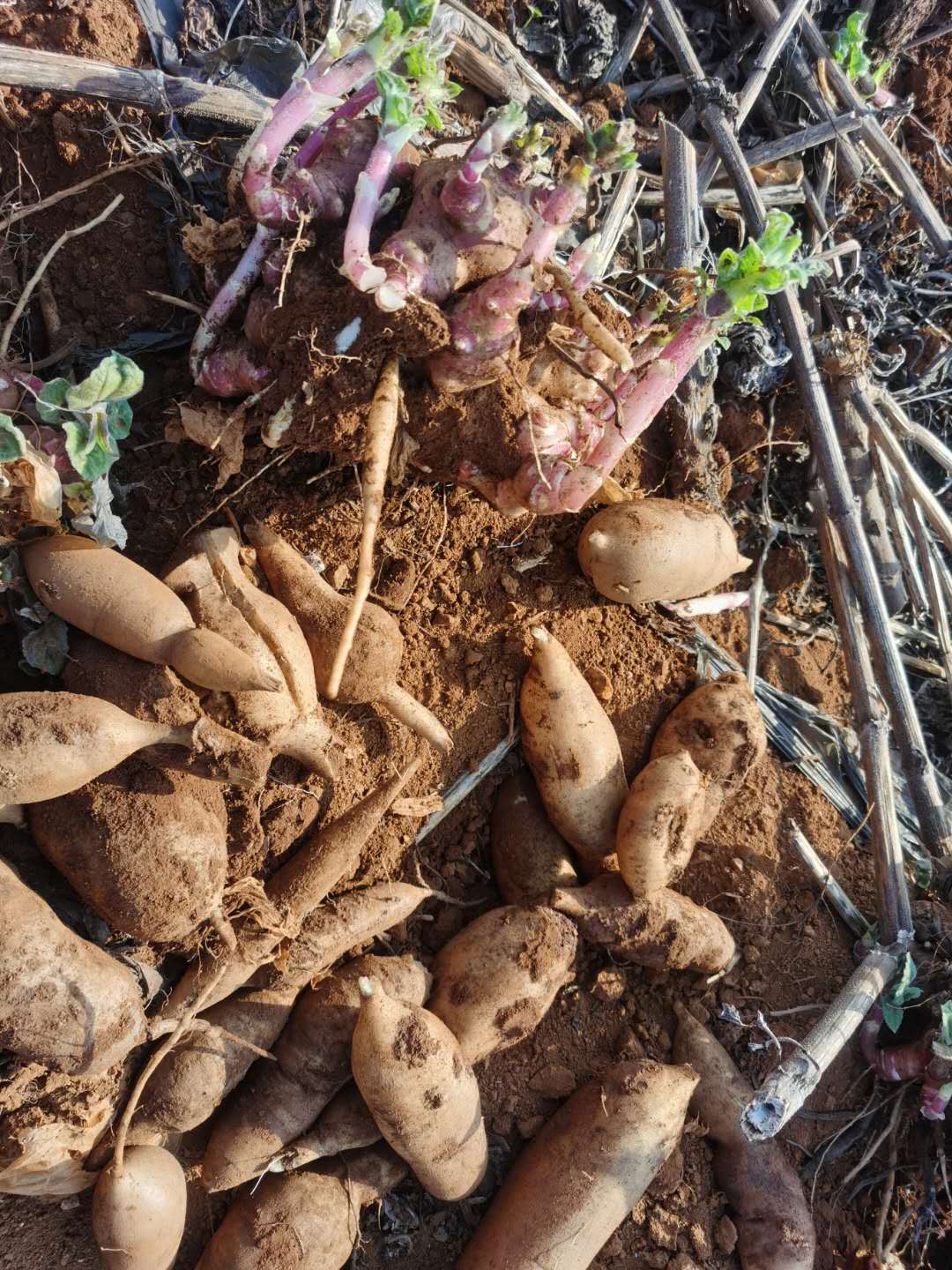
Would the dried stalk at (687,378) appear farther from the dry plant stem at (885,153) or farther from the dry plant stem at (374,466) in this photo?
the dry plant stem at (374,466)

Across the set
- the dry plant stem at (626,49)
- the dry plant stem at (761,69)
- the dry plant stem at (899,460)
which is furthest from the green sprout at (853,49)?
the dry plant stem at (899,460)

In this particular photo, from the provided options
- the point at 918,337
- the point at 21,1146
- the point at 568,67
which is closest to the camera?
the point at 21,1146

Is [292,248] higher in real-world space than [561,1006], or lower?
higher

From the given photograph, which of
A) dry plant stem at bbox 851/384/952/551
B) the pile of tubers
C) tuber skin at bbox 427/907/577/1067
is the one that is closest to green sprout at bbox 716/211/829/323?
the pile of tubers

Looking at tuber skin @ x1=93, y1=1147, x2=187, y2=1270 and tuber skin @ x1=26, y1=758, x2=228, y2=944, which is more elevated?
tuber skin @ x1=26, y1=758, x2=228, y2=944

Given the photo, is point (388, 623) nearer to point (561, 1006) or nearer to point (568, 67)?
point (561, 1006)

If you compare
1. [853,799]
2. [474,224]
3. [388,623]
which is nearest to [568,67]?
[474,224]

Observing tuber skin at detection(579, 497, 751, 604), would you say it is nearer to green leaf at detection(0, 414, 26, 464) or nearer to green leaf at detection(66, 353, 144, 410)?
green leaf at detection(66, 353, 144, 410)
